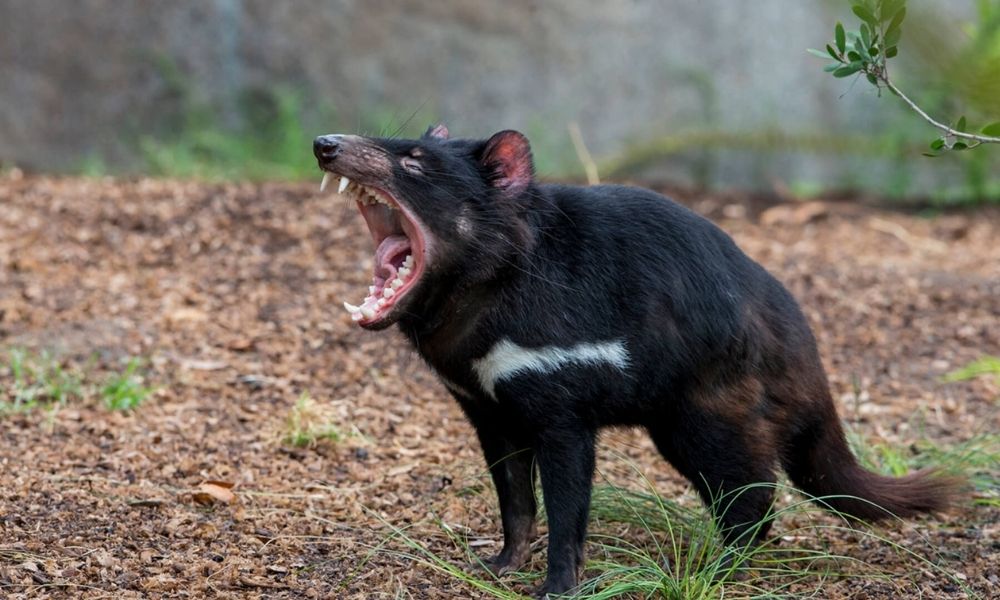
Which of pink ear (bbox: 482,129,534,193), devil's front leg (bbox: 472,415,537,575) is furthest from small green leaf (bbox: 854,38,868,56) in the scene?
devil's front leg (bbox: 472,415,537,575)

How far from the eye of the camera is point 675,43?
822cm

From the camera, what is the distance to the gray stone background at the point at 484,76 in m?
7.77

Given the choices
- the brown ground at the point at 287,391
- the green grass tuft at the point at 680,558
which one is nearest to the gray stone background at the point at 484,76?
the brown ground at the point at 287,391

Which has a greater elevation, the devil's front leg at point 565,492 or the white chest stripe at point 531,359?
the white chest stripe at point 531,359

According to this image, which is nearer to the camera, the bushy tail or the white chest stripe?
the white chest stripe

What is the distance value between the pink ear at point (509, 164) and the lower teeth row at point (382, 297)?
1.02 feet

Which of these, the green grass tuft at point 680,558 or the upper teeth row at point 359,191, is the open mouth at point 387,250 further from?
the green grass tuft at point 680,558

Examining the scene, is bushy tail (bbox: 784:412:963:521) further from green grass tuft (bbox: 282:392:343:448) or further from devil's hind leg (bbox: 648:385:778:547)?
green grass tuft (bbox: 282:392:343:448)

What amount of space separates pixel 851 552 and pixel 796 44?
17.9 feet

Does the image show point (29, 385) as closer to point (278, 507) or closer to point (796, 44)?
point (278, 507)

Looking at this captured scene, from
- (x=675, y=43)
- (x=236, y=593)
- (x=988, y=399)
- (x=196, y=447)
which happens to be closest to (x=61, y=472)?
(x=196, y=447)

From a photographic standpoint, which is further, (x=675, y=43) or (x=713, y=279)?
(x=675, y=43)

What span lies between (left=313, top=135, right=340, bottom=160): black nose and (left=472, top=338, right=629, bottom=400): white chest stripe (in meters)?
0.62

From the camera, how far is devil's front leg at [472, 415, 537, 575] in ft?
10.8
